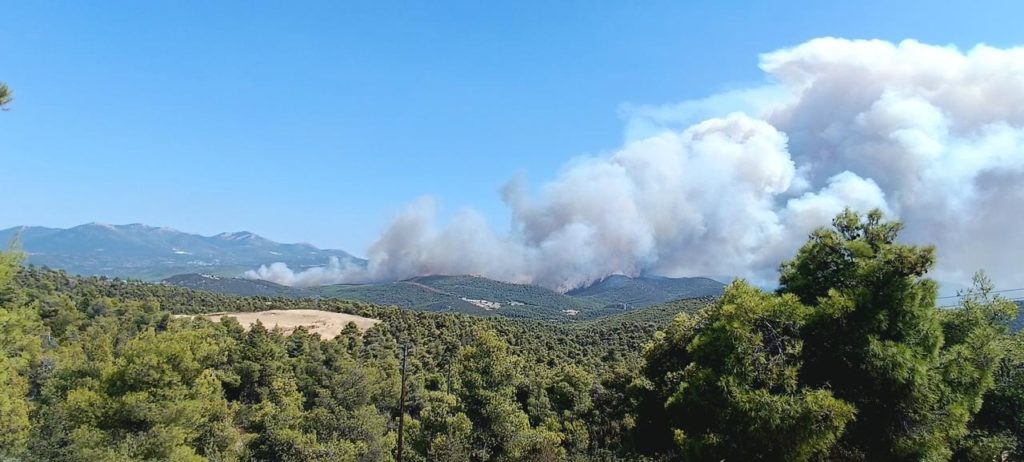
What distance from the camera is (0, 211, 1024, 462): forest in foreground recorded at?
13.8 meters

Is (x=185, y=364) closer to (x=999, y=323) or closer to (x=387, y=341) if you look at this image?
(x=999, y=323)

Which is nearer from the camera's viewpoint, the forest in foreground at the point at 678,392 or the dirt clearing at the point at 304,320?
the forest in foreground at the point at 678,392

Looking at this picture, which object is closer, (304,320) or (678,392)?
(678,392)

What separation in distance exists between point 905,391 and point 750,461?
4.29 meters

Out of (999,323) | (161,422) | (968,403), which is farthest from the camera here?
(161,422)

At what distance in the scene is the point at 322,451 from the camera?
105 ft

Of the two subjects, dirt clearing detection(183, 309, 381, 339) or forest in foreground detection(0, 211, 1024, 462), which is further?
dirt clearing detection(183, 309, 381, 339)

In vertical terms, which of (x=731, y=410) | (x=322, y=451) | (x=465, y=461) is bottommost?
(x=322, y=451)

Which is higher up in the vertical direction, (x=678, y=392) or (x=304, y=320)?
(x=678, y=392)

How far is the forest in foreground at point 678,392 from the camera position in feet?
45.4

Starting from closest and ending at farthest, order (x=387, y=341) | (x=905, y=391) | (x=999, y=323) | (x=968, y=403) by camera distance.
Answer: (x=905, y=391) < (x=968, y=403) < (x=999, y=323) < (x=387, y=341)

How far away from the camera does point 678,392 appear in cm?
1744

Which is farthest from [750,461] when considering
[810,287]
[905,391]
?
[810,287]

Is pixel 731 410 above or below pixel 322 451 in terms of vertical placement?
above
